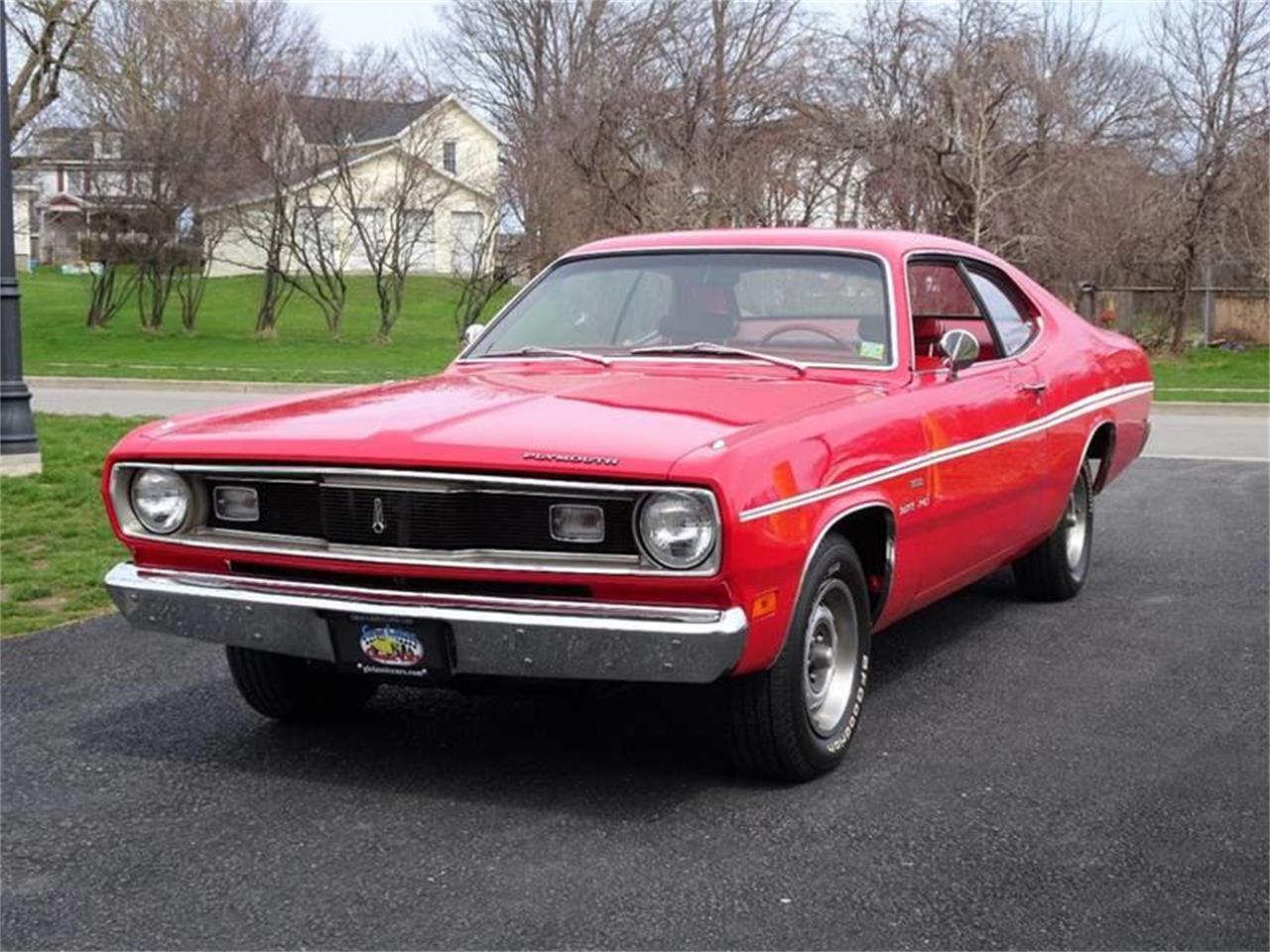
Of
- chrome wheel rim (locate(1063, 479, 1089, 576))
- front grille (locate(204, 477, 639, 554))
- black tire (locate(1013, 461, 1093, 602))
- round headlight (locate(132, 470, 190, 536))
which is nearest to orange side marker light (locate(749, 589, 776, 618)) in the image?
front grille (locate(204, 477, 639, 554))

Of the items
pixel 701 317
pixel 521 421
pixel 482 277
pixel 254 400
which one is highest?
pixel 482 277

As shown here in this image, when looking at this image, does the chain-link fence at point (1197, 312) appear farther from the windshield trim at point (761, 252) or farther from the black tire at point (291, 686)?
the black tire at point (291, 686)

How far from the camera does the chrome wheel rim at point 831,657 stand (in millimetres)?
4566

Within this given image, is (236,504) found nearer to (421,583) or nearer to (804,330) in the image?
(421,583)

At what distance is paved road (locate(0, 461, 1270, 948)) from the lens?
354 centimetres

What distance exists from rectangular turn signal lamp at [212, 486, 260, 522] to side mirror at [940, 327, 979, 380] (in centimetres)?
245

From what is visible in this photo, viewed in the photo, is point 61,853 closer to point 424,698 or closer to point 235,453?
point 235,453

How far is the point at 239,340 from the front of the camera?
3588 centimetres

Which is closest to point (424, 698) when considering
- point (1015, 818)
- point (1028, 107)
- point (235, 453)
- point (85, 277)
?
point (235, 453)

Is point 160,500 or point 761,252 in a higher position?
point 761,252

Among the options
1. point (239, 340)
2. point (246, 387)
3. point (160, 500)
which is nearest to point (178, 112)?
point (239, 340)

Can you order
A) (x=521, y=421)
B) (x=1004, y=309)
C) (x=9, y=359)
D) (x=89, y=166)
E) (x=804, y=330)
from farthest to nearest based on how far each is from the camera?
(x=89, y=166)
(x=9, y=359)
(x=1004, y=309)
(x=804, y=330)
(x=521, y=421)

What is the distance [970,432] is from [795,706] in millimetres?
1598

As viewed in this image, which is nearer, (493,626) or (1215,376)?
(493,626)
